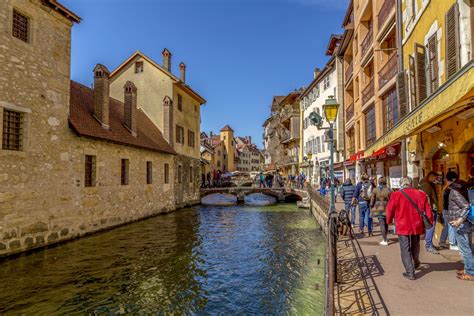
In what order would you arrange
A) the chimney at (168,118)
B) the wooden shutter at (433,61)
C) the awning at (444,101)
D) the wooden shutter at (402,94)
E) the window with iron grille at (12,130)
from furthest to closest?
the chimney at (168,118) < the wooden shutter at (402,94) < the window with iron grille at (12,130) < the wooden shutter at (433,61) < the awning at (444,101)

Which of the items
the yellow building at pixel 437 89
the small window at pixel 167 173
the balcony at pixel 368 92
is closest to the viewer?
the yellow building at pixel 437 89

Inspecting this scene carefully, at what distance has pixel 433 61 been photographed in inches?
334

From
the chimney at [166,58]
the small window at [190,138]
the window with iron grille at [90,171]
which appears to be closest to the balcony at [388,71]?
the window with iron grille at [90,171]

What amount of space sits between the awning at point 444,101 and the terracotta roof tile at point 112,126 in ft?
39.1

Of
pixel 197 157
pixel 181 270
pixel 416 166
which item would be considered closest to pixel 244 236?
pixel 181 270

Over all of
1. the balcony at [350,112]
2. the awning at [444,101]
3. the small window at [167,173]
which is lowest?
the small window at [167,173]

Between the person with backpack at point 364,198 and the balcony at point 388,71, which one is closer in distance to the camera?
the person with backpack at point 364,198

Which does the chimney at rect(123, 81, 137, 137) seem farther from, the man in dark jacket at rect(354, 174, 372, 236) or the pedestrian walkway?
the pedestrian walkway

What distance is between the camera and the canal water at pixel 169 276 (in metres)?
6.75

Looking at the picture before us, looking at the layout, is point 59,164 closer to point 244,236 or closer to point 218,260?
point 218,260

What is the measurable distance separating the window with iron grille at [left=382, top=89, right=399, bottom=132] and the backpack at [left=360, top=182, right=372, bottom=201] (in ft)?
17.6

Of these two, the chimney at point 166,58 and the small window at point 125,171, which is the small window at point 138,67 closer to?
the chimney at point 166,58

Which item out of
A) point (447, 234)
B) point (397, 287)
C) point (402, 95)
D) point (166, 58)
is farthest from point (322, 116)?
point (397, 287)

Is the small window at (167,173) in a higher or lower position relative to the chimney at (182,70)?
lower
